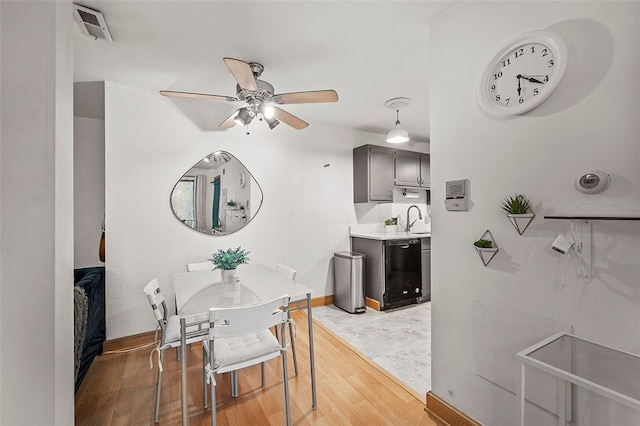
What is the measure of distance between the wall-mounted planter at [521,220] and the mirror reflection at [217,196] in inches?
105

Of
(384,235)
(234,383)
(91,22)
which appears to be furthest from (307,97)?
(384,235)

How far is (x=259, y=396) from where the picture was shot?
76.7 inches

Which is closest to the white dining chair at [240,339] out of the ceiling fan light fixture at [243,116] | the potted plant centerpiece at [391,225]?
the ceiling fan light fixture at [243,116]

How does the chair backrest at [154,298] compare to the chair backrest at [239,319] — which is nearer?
the chair backrest at [239,319]

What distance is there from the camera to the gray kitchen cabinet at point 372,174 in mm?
3891

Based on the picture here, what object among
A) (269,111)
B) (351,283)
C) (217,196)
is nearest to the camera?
(269,111)

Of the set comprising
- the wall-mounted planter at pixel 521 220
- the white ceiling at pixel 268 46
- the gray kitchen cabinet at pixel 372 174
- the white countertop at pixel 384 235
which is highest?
the white ceiling at pixel 268 46

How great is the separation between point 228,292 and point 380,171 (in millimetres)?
2827

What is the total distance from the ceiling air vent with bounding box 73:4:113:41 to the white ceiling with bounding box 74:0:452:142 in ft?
0.13

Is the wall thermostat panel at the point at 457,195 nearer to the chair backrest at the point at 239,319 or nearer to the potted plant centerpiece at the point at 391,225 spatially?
the chair backrest at the point at 239,319

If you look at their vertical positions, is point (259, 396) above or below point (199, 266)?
below

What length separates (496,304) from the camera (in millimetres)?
1434

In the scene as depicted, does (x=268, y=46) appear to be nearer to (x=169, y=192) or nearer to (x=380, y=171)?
(x=169, y=192)

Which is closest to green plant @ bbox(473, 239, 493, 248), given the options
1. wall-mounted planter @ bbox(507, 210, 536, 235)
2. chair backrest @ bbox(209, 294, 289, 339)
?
wall-mounted planter @ bbox(507, 210, 536, 235)
